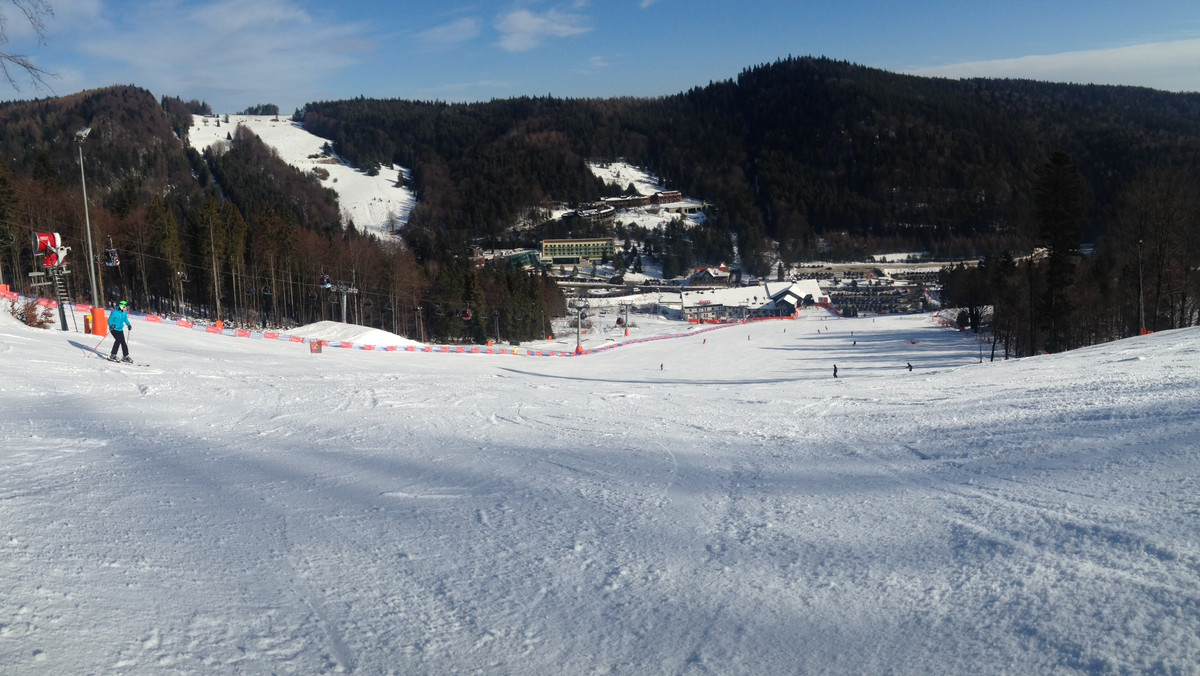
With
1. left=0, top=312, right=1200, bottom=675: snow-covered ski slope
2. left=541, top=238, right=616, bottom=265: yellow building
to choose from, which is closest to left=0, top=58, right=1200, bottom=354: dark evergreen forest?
left=541, top=238, right=616, bottom=265: yellow building

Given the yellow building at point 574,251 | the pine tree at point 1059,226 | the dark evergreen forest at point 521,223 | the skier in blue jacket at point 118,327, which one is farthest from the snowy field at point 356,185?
the skier in blue jacket at point 118,327

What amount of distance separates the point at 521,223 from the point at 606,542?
174672 millimetres

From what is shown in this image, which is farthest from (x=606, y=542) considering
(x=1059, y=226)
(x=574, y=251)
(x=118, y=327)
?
(x=574, y=251)

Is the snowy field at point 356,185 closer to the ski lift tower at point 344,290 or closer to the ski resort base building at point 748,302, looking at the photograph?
the ski resort base building at point 748,302

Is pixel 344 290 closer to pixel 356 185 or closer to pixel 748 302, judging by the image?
pixel 748 302

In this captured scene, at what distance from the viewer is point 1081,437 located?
705cm

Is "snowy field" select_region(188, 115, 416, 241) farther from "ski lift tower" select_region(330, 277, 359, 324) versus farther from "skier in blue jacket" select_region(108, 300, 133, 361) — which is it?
"skier in blue jacket" select_region(108, 300, 133, 361)

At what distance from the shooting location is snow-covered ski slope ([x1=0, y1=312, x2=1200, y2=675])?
3.29 metres

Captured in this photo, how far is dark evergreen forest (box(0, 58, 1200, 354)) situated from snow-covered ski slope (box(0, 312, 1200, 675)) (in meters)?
21.4

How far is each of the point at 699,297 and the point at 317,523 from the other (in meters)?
112

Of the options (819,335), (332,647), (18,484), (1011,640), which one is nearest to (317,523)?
(332,647)

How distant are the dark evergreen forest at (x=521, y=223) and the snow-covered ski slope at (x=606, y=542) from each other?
2143 cm

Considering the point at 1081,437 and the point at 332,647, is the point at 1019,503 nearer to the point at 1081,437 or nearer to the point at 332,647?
the point at 1081,437

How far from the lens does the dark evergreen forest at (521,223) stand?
117ft
